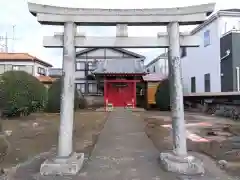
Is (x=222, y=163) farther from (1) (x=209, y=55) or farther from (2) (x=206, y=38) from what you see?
(2) (x=206, y=38)

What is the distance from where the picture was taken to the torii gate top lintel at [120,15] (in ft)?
21.7

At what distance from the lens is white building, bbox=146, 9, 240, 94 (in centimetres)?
2080

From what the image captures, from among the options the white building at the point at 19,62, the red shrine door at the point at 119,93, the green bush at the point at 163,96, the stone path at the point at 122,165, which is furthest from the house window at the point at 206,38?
the white building at the point at 19,62

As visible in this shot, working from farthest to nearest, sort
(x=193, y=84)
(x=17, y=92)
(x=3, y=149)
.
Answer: (x=193, y=84) < (x=17, y=92) < (x=3, y=149)

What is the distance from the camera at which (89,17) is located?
6684mm

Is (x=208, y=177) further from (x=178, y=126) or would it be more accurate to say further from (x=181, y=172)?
(x=178, y=126)

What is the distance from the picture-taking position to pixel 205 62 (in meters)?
23.9

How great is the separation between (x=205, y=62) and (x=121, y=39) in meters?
18.5

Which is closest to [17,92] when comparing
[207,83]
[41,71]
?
[207,83]

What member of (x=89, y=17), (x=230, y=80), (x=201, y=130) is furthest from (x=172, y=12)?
(x=230, y=80)

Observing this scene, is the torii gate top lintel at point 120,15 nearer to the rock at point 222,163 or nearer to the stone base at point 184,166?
the stone base at point 184,166

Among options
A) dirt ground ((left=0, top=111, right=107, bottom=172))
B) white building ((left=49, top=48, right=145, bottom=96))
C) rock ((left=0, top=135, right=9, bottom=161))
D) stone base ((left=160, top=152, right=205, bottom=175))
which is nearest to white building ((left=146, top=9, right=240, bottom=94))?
white building ((left=49, top=48, right=145, bottom=96))

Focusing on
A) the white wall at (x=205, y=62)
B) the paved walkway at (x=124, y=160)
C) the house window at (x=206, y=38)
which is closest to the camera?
the paved walkway at (x=124, y=160)

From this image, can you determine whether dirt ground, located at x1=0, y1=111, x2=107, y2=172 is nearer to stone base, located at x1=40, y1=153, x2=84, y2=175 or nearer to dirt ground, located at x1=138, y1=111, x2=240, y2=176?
stone base, located at x1=40, y1=153, x2=84, y2=175
